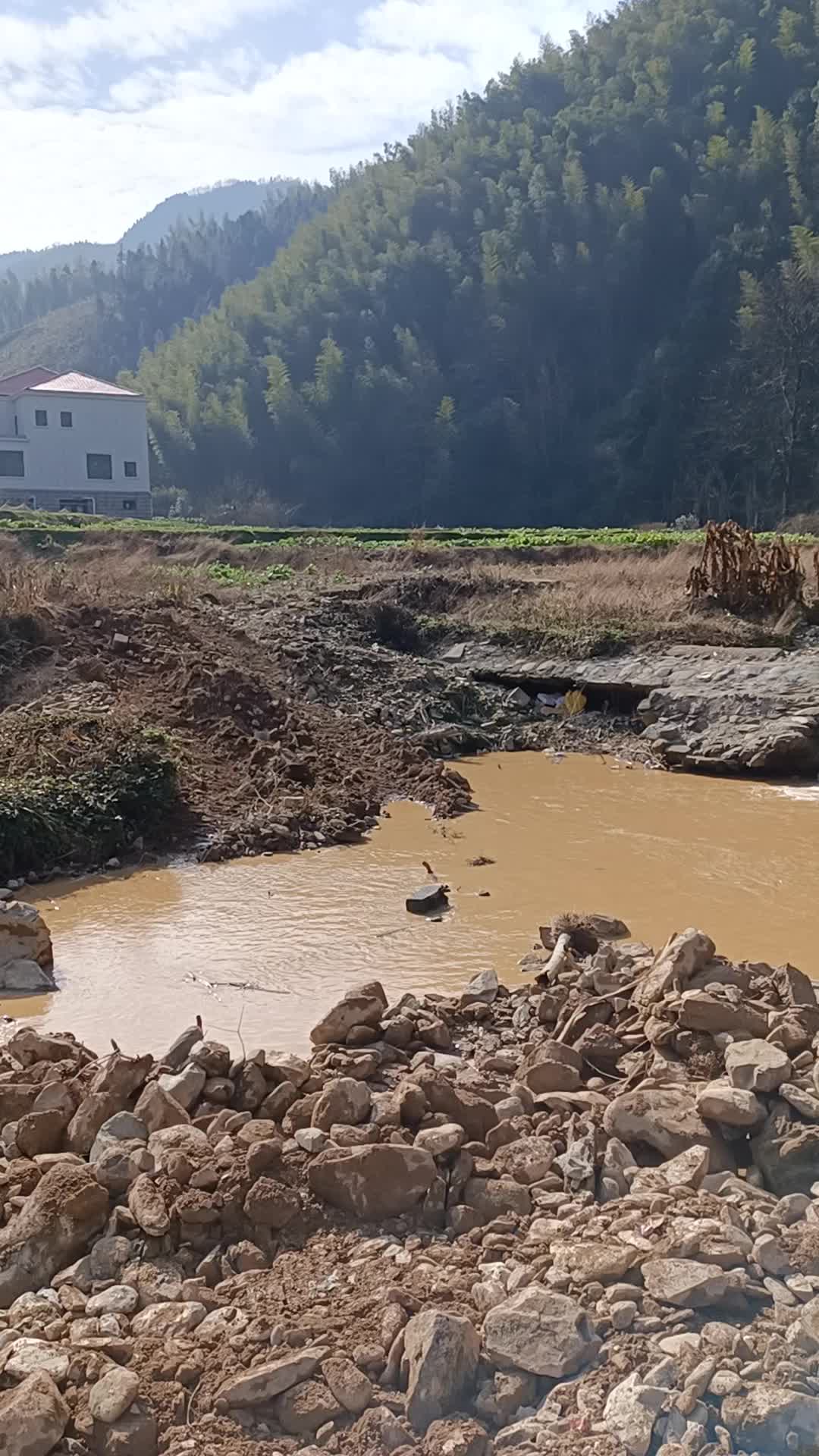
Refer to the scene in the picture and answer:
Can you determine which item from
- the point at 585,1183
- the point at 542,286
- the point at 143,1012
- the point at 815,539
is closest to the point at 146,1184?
the point at 585,1183

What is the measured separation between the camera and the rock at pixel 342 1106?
4.20 metres

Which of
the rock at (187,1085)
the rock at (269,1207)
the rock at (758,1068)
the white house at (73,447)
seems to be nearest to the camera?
the rock at (269,1207)

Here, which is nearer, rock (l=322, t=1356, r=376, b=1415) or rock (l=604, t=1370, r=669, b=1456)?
rock (l=604, t=1370, r=669, b=1456)

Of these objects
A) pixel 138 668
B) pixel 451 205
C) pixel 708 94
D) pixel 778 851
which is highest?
pixel 708 94

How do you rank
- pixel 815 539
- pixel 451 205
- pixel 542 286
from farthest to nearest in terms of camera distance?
pixel 451 205 → pixel 542 286 → pixel 815 539

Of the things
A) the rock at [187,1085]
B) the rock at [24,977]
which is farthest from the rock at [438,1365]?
the rock at [24,977]

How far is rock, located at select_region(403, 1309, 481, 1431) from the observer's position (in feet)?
9.66

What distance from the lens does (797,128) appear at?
6181 cm

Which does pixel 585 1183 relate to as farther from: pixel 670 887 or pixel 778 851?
pixel 778 851

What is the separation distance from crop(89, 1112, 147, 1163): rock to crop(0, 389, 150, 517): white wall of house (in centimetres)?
4923

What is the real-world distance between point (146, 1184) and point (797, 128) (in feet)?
226

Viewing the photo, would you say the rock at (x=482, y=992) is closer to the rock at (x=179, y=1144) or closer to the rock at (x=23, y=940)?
the rock at (x=179, y=1144)

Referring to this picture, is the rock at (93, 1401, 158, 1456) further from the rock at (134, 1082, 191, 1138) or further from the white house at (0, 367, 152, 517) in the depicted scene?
the white house at (0, 367, 152, 517)

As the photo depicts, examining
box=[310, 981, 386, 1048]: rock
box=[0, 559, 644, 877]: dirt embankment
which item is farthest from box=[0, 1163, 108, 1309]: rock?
box=[0, 559, 644, 877]: dirt embankment
